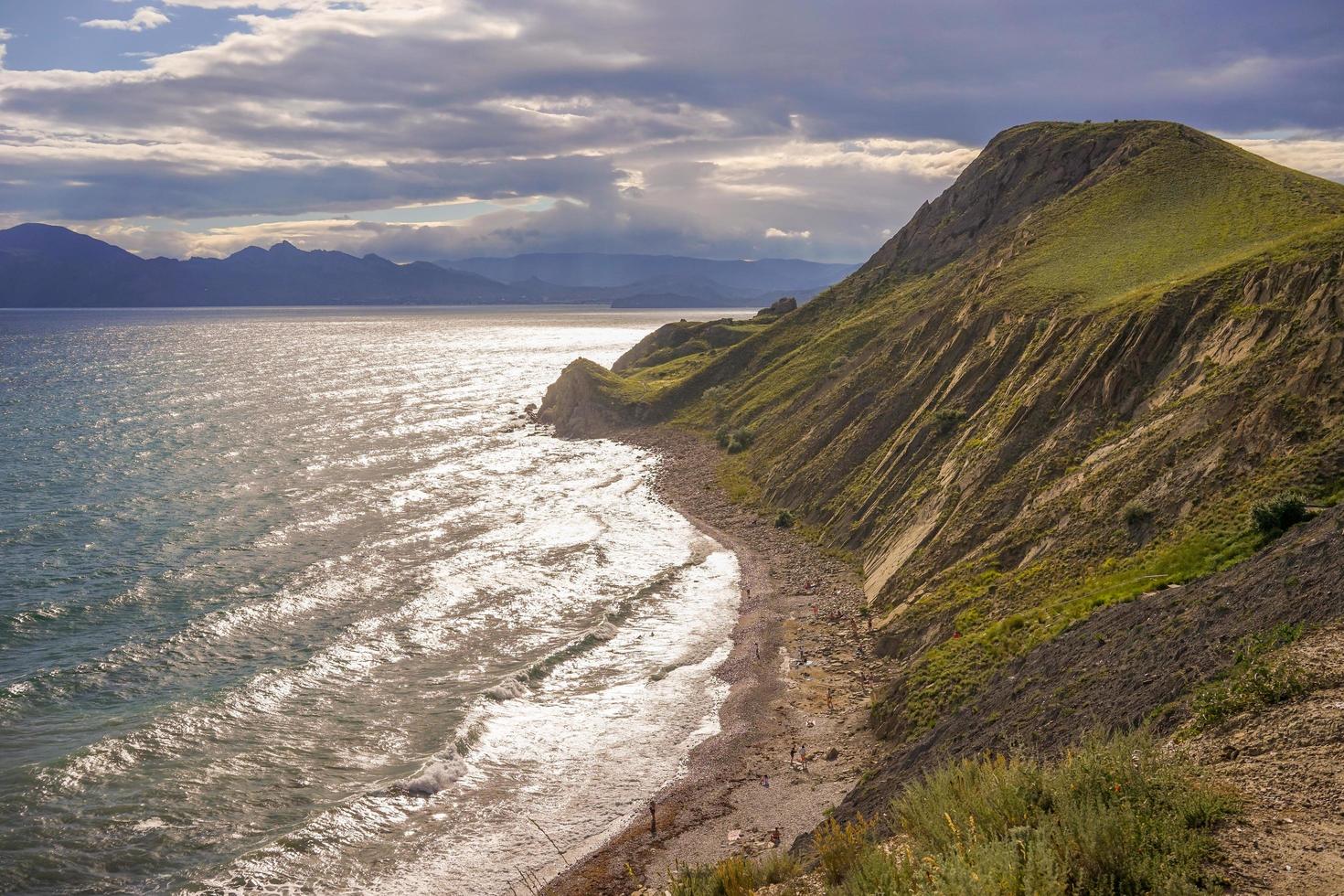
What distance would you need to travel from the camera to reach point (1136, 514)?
1451 inches

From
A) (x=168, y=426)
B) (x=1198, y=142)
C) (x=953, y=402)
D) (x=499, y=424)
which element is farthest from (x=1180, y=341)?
(x=168, y=426)

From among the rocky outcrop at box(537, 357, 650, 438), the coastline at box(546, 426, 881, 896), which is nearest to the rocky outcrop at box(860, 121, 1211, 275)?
the rocky outcrop at box(537, 357, 650, 438)

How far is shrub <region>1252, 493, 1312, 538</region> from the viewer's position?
29.5m

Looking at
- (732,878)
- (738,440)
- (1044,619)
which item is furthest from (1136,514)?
(738,440)

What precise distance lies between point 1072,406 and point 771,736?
26985 millimetres

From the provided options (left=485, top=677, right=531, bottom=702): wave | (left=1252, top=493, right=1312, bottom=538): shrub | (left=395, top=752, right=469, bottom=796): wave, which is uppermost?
(left=1252, top=493, right=1312, bottom=538): shrub

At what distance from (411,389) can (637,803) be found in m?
147

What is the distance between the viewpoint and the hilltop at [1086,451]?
26.7 m

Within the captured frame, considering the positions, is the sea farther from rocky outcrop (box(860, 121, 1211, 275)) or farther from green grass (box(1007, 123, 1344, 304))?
rocky outcrop (box(860, 121, 1211, 275))

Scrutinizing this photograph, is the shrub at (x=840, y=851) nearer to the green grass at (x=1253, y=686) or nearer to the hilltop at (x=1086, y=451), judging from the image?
the hilltop at (x=1086, y=451)

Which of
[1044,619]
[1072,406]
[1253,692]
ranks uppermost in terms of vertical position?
[1072,406]

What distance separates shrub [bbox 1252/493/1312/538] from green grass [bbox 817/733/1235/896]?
17664mm

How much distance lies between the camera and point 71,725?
132 feet

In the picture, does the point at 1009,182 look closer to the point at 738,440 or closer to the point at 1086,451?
the point at 738,440
